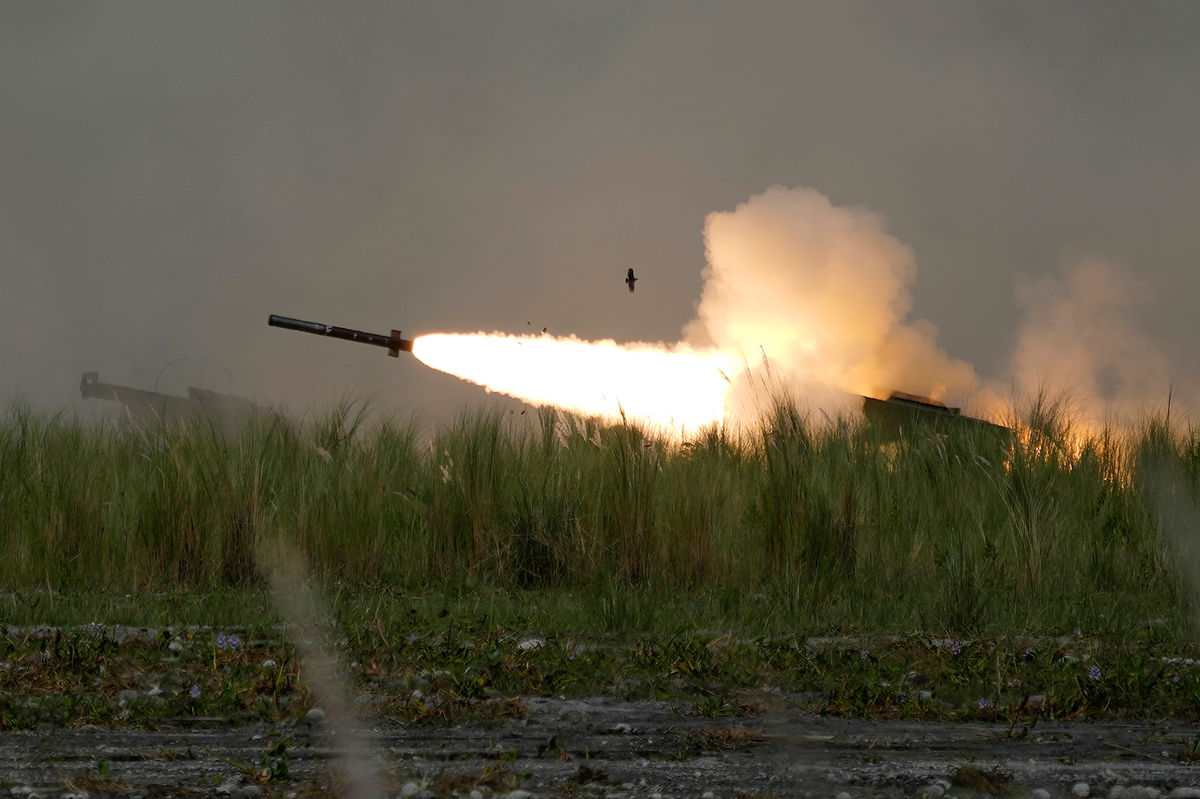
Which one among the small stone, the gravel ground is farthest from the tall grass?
the small stone

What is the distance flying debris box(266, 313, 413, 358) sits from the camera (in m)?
16.8

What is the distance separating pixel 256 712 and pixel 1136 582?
24.4 ft

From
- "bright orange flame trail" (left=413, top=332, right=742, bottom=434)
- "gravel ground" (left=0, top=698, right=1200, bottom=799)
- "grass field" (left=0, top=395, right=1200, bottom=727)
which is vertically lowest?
"gravel ground" (left=0, top=698, right=1200, bottom=799)

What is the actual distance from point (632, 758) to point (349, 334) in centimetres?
1247

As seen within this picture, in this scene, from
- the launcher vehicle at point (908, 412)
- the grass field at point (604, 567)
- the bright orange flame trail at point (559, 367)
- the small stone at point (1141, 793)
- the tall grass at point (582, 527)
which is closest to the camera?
the small stone at point (1141, 793)

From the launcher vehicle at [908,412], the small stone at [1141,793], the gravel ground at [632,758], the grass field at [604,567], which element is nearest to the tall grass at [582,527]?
the grass field at [604,567]

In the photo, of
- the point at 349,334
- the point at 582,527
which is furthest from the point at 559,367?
the point at 582,527

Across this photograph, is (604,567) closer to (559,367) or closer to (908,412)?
(559,367)

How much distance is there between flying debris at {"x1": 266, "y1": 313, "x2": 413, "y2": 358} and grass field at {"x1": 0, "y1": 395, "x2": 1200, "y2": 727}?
299cm

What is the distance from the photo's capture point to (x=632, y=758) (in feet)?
17.8

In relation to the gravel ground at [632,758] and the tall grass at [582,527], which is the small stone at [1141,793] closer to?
the gravel ground at [632,758]

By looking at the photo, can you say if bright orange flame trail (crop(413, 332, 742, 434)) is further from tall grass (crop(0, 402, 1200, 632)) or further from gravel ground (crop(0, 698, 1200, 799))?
gravel ground (crop(0, 698, 1200, 799))

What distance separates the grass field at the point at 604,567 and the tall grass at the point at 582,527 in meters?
0.03

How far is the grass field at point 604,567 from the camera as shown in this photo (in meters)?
6.80
